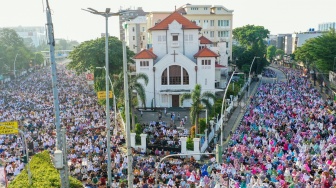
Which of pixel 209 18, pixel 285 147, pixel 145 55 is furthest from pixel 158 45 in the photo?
pixel 209 18

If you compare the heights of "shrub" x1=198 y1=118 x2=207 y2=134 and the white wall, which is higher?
the white wall

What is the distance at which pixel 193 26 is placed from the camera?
45.3 meters

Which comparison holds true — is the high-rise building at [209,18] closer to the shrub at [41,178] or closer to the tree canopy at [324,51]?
the tree canopy at [324,51]

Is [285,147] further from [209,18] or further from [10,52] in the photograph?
[10,52]

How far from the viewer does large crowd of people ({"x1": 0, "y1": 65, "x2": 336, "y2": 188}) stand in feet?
65.0

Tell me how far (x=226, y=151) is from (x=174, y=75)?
63.5ft

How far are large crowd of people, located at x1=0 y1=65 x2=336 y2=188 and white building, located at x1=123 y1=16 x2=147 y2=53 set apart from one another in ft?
136

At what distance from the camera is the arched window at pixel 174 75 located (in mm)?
43219

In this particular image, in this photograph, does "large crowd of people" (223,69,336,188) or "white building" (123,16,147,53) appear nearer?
"large crowd of people" (223,69,336,188)

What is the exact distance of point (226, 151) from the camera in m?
25.2

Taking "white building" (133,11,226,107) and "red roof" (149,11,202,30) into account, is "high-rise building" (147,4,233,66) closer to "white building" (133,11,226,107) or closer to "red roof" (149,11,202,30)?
"red roof" (149,11,202,30)

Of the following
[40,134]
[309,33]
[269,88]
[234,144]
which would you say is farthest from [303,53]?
[40,134]

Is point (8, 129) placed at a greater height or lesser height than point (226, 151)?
greater

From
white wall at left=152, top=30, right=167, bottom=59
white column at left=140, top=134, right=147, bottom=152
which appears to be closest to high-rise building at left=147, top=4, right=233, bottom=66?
white wall at left=152, top=30, right=167, bottom=59
